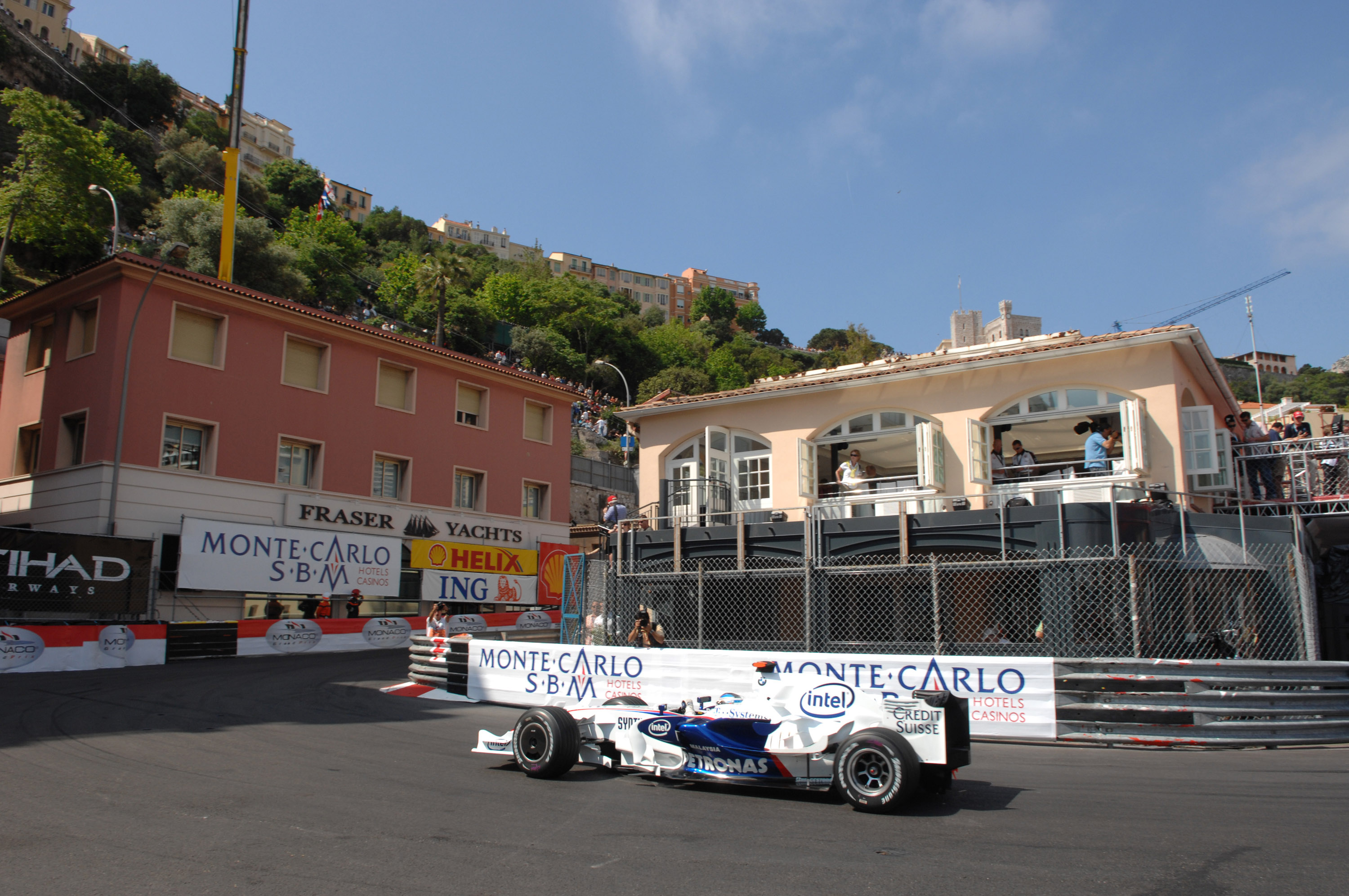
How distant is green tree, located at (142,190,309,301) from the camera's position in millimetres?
49000

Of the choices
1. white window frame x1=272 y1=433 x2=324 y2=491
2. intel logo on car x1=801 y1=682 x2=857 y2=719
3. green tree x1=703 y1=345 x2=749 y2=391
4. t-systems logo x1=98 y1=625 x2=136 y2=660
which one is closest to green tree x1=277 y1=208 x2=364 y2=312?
white window frame x1=272 y1=433 x2=324 y2=491

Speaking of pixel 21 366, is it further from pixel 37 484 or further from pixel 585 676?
pixel 585 676

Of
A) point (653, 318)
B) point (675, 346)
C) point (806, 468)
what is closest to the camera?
point (806, 468)

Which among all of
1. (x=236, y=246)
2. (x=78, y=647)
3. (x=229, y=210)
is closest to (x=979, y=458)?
(x=78, y=647)

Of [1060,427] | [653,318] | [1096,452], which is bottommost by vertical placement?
[1096,452]

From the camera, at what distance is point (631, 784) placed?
788 cm

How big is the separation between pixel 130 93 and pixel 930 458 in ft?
286

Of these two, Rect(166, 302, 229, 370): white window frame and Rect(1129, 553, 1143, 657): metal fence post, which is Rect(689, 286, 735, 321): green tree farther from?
Rect(1129, 553, 1143, 657): metal fence post

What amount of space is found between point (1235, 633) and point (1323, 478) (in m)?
6.52

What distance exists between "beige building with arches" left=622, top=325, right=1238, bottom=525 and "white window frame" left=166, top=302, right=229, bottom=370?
12030 millimetres

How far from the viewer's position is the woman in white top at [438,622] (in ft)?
52.7

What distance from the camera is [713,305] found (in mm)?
137625

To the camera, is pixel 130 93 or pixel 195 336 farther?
pixel 130 93

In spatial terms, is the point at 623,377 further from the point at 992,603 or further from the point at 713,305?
the point at 713,305
